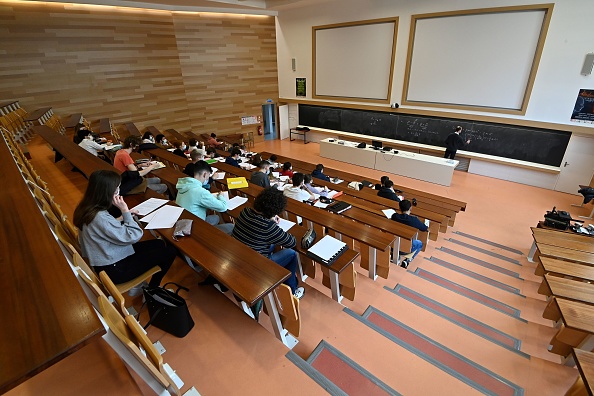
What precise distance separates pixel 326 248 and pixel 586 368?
1.82 meters

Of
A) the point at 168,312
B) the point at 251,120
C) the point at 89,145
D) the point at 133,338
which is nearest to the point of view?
the point at 133,338

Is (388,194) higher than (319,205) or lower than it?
lower

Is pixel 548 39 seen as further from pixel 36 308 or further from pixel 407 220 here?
pixel 36 308

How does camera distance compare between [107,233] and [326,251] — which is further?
[326,251]

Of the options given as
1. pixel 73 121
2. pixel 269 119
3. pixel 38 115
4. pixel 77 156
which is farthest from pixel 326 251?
pixel 269 119

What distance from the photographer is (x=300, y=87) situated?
35.7ft

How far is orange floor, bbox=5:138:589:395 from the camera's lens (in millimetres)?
1681

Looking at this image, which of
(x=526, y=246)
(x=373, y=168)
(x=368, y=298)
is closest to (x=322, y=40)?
(x=373, y=168)

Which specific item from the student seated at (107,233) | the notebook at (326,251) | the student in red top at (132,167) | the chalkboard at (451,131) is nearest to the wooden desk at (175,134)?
the chalkboard at (451,131)

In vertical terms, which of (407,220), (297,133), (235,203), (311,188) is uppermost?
(235,203)

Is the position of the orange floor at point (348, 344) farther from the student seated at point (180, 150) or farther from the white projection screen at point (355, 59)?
the white projection screen at point (355, 59)

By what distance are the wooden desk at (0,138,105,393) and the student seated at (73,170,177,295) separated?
12.5 inches

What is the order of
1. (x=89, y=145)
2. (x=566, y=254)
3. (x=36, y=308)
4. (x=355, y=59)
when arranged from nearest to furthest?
(x=36, y=308)
(x=566, y=254)
(x=89, y=145)
(x=355, y=59)

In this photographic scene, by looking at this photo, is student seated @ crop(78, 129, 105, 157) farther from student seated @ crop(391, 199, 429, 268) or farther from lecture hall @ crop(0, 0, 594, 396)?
student seated @ crop(391, 199, 429, 268)
